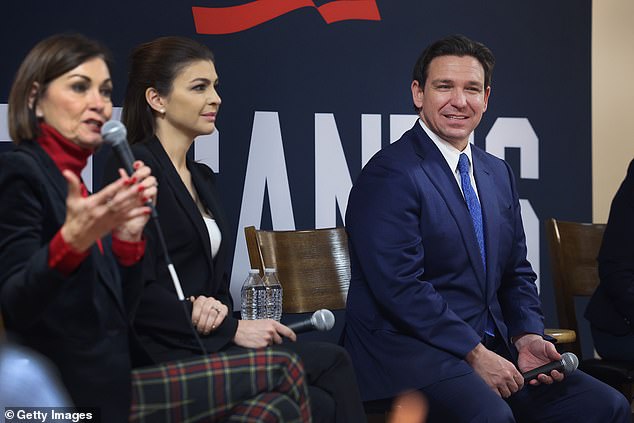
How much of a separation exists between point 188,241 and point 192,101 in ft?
1.63

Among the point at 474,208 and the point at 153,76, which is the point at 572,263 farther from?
the point at 153,76

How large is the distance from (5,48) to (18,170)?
199 centimetres

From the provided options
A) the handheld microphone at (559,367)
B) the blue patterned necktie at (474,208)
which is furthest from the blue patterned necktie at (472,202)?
the handheld microphone at (559,367)

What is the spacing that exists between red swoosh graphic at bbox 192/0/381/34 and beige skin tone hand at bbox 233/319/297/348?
5.96 ft

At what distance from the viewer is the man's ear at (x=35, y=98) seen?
199 centimetres

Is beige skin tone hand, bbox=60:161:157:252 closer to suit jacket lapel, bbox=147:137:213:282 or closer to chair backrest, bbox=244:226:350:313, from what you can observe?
suit jacket lapel, bbox=147:137:213:282

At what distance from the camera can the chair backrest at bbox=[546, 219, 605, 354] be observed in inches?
144

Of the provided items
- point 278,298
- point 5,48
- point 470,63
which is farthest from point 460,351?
point 5,48

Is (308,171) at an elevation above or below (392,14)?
below

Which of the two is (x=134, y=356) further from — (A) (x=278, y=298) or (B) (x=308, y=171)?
(B) (x=308, y=171)

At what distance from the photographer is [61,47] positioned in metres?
2.00

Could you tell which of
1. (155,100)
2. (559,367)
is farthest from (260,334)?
(559,367)

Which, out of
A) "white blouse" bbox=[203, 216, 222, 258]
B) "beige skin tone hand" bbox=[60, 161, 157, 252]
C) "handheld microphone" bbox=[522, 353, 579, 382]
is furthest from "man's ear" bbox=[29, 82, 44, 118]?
"handheld microphone" bbox=[522, 353, 579, 382]

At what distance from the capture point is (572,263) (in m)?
3.73
